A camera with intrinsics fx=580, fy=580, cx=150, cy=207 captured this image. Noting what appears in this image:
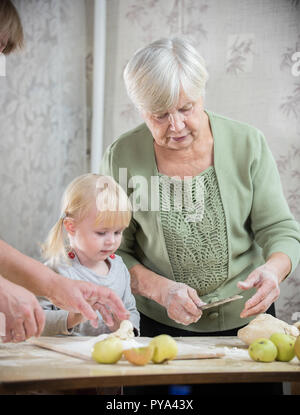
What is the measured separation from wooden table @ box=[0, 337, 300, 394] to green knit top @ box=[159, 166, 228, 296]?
0.97 ft

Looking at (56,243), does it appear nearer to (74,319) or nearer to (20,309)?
(74,319)

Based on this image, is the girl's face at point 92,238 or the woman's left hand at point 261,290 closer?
the woman's left hand at point 261,290

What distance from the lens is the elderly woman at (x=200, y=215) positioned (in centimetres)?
122

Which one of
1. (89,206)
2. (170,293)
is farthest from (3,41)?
(170,293)

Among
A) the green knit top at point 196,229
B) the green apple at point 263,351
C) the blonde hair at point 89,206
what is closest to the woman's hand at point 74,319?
the blonde hair at point 89,206

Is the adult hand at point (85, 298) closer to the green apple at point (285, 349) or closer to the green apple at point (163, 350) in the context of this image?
the green apple at point (163, 350)

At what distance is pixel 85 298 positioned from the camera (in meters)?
1.04

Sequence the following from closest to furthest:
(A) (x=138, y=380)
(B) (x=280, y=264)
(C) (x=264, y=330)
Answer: (A) (x=138, y=380) < (C) (x=264, y=330) < (B) (x=280, y=264)

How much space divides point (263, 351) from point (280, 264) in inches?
10.6

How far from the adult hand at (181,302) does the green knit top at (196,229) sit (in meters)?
0.06

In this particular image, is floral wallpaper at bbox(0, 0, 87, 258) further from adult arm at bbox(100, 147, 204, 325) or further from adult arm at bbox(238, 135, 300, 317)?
adult arm at bbox(238, 135, 300, 317)

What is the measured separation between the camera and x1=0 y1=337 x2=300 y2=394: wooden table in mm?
818

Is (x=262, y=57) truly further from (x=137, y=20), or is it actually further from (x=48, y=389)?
(x=48, y=389)

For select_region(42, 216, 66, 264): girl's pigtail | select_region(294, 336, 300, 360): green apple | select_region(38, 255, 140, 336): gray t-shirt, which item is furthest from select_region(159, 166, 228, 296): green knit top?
select_region(294, 336, 300, 360): green apple
